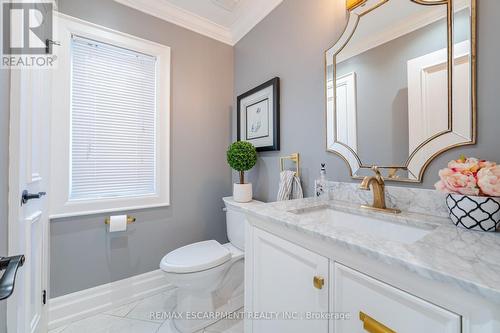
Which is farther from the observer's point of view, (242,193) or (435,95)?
(242,193)

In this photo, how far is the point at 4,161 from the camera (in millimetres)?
738

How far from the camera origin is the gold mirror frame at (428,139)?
76 cm

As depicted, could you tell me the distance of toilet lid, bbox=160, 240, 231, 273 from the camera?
4.13ft

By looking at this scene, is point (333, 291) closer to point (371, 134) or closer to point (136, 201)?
point (371, 134)

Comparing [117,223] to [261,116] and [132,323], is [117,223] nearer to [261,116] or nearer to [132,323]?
[132,323]

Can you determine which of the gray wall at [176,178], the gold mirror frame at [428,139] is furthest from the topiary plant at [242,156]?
the gold mirror frame at [428,139]

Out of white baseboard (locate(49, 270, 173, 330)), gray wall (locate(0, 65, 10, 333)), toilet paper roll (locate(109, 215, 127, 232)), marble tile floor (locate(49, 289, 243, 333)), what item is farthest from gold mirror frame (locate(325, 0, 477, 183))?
white baseboard (locate(49, 270, 173, 330))

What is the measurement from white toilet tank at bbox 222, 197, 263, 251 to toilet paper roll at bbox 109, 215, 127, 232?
0.78 m

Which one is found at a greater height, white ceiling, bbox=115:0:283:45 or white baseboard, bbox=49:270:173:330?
white ceiling, bbox=115:0:283:45

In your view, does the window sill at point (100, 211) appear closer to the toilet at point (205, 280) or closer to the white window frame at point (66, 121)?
the white window frame at point (66, 121)

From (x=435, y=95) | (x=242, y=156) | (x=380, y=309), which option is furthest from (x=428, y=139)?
(x=242, y=156)

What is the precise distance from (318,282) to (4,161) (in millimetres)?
1172

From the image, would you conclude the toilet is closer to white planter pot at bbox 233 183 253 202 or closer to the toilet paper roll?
white planter pot at bbox 233 183 253 202

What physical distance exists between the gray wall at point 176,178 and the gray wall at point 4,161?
0.82 metres
